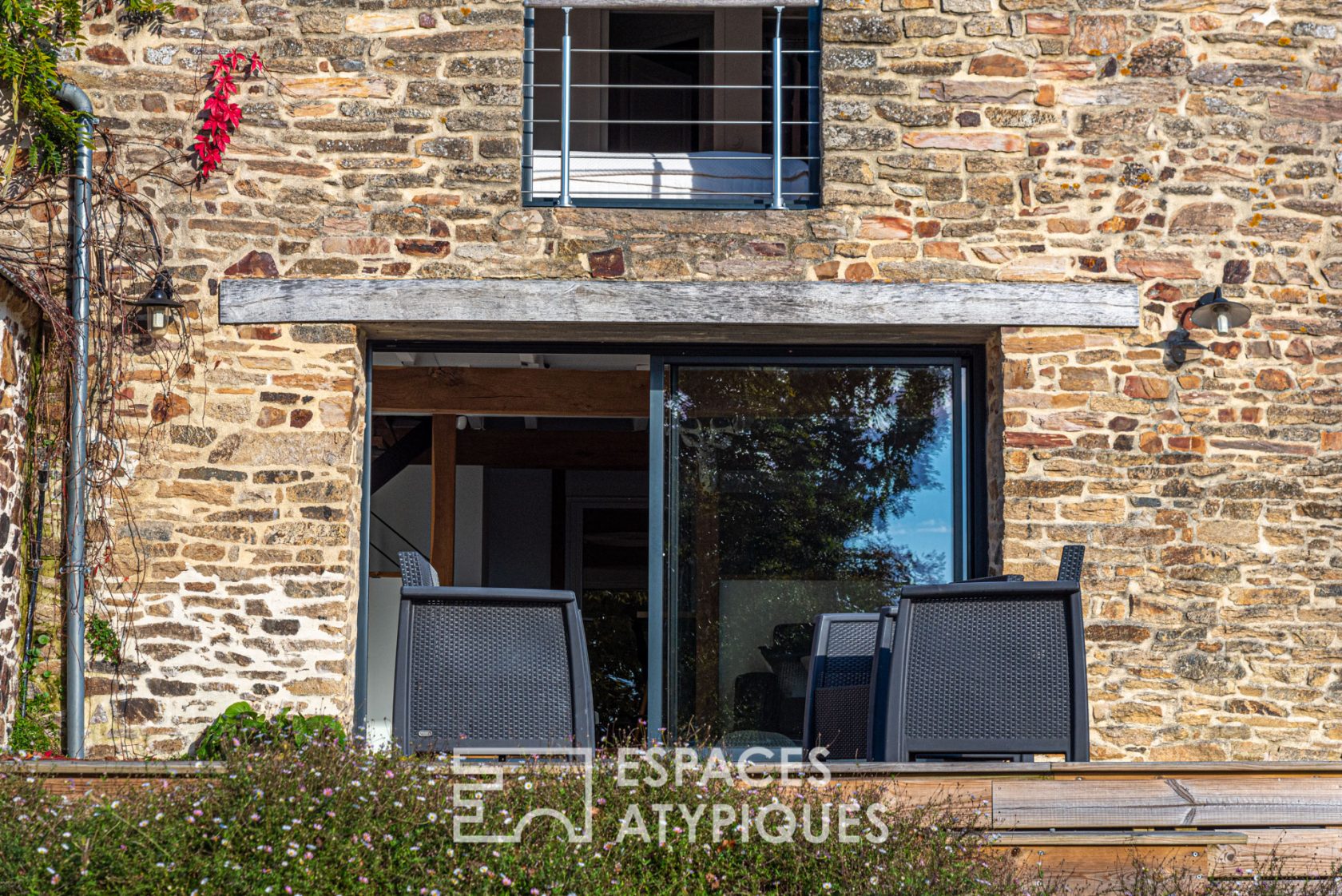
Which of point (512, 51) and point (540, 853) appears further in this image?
point (512, 51)

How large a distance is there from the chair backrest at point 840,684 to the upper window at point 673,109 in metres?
1.91

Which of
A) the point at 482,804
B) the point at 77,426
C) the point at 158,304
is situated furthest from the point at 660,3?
the point at 482,804

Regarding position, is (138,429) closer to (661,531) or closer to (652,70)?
(661,531)

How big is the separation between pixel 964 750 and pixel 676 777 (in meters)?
0.84

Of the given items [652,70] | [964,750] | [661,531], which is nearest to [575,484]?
[652,70]

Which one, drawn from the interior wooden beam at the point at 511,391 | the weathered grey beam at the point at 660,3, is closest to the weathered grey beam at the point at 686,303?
the weathered grey beam at the point at 660,3

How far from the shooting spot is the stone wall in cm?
501

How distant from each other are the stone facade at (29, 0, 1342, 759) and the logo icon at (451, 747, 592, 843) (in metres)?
2.19

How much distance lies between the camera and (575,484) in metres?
10.4

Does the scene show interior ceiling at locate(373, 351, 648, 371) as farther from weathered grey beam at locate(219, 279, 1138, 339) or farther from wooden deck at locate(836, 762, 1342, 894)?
wooden deck at locate(836, 762, 1342, 894)

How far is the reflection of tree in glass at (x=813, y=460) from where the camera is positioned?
5539mm

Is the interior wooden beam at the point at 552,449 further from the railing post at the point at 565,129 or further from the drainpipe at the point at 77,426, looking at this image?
the drainpipe at the point at 77,426

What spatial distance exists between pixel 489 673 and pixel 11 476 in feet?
8.69

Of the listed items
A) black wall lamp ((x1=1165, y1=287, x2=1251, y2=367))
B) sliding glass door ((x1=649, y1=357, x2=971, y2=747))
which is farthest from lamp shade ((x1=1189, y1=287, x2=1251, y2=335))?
sliding glass door ((x1=649, y1=357, x2=971, y2=747))
